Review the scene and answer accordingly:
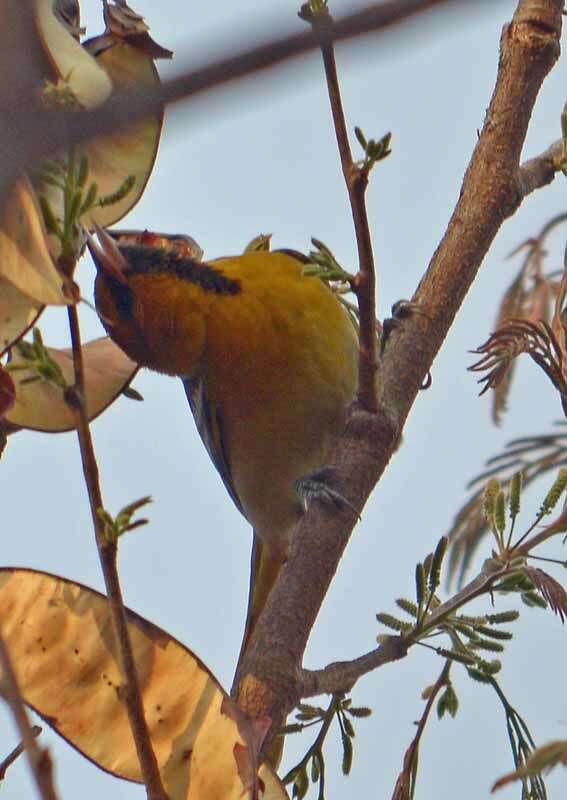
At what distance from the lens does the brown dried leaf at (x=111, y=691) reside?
1.33 m

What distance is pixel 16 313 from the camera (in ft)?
4.27

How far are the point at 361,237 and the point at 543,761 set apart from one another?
87cm

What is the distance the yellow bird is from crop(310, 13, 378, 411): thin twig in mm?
1375

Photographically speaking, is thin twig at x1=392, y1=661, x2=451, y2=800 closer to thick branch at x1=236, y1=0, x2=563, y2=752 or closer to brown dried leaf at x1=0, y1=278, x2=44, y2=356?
thick branch at x1=236, y1=0, x2=563, y2=752

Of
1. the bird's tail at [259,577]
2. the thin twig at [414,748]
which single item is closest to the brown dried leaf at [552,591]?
the thin twig at [414,748]

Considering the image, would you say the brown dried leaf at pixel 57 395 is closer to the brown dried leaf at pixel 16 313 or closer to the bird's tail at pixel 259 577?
the brown dried leaf at pixel 16 313

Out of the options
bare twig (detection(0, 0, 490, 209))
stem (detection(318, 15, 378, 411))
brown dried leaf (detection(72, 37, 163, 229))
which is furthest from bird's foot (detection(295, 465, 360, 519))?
bare twig (detection(0, 0, 490, 209))

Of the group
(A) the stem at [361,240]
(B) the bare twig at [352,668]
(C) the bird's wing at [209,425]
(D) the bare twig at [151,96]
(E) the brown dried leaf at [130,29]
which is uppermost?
(C) the bird's wing at [209,425]

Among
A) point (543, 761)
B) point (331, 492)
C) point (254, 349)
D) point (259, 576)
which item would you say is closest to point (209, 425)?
point (254, 349)

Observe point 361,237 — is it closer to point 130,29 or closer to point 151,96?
point 130,29

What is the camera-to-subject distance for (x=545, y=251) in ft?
9.48

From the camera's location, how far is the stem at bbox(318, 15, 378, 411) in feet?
4.53

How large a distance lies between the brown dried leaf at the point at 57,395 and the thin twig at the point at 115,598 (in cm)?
→ 54

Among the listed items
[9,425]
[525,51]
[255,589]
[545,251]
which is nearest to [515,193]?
[525,51]
